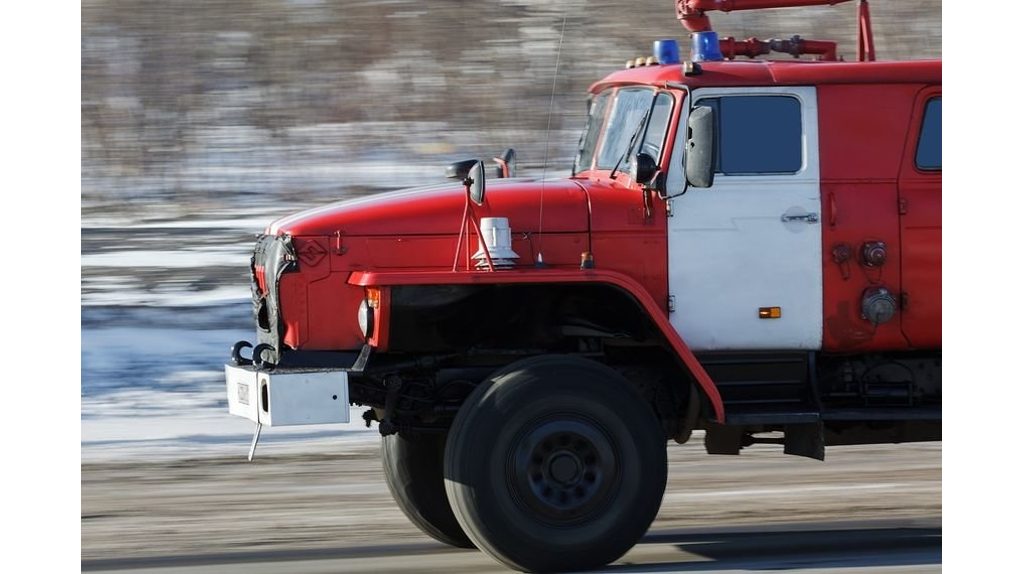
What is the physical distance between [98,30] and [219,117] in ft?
7.33

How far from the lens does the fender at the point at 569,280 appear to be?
21.9 ft

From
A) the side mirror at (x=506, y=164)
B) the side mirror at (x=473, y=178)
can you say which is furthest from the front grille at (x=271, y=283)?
the side mirror at (x=506, y=164)

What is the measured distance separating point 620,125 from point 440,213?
1244 millimetres

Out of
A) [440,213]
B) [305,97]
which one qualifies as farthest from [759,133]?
[305,97]

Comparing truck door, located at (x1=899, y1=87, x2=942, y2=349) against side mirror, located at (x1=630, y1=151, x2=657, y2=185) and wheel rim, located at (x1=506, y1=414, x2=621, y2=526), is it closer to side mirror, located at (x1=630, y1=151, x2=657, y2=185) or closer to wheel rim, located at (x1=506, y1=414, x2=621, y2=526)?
side mirror, located at (x1=630, y1=151, x2=657, y2=185)

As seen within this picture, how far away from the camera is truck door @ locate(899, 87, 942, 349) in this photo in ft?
23.8

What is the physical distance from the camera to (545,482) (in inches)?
268

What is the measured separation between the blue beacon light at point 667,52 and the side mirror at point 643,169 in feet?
2.62

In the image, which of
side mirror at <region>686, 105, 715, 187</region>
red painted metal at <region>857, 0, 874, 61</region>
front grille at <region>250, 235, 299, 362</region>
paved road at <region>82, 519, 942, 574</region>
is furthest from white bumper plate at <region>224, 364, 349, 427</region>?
red painted metal at <region>857, 0, 874, 61</region>

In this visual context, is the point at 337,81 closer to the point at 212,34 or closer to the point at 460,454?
the point at 212,34

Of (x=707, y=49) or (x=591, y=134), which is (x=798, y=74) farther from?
(x=591, y=134)

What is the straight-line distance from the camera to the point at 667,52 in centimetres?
766

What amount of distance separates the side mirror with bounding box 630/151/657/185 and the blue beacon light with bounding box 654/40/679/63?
2.62ft
